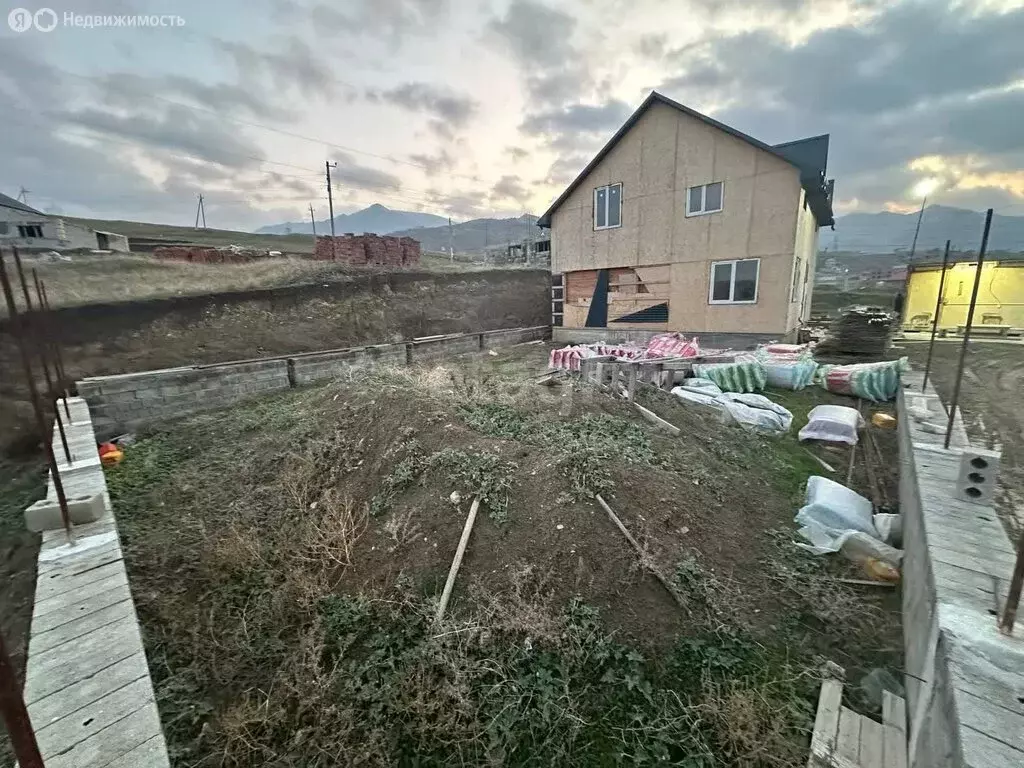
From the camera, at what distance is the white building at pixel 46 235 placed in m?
25.7

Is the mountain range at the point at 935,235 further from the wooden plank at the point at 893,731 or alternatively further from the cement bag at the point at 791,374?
the wooden plank at the point at 893,731

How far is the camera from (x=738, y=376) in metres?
7.98

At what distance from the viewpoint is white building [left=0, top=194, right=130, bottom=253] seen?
84.2ft

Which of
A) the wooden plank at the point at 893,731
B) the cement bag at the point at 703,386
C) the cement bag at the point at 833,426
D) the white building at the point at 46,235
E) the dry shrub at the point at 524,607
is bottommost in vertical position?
the wooden plank at the point at 893,731

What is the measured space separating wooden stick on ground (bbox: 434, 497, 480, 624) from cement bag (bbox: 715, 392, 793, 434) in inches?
182

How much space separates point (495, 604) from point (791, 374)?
7605 millimetres

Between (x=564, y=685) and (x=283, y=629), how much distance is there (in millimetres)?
2237

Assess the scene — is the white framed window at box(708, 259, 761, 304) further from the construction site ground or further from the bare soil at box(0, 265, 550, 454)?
the bare soil at box(0, 265, 550, 454)

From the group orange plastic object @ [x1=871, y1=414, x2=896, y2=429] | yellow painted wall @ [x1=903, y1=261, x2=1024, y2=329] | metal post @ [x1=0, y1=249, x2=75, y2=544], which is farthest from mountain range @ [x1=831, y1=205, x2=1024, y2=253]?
metal post @ [x1=0, y1=249, x2=75, y2=544]

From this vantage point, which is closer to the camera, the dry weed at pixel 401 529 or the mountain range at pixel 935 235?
the dry weed at pixel 401 529

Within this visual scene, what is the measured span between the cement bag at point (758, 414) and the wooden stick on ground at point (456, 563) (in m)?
4.62

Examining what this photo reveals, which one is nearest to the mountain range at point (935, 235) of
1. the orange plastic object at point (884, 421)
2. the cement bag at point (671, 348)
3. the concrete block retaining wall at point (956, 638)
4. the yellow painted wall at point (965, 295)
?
the yellow painted wall at point (965, 295)

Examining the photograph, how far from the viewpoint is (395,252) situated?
2083cm

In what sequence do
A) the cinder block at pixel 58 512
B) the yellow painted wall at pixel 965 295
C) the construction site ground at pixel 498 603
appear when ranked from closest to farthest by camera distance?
1. the construction site ground at pixel 498 603
2. the cinder block at pixel 58 512
3. the yellow painted wall at pixel 965 295
